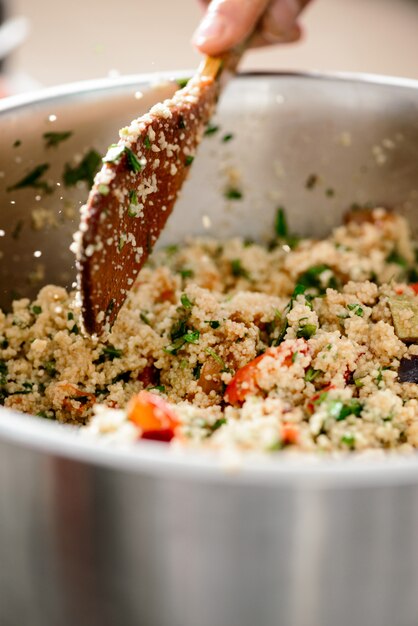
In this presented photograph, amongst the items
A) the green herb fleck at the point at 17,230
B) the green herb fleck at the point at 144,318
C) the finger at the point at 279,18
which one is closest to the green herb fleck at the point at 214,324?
the green herb fleck at the point at 144,318

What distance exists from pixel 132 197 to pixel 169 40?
305cm

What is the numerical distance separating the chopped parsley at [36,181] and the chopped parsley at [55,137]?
0.04m

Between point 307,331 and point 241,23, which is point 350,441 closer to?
point 307,331

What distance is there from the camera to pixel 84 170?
137 cm

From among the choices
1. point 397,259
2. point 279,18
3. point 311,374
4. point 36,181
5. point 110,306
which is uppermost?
point 279,18

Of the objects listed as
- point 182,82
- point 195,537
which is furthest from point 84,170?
point 195,537

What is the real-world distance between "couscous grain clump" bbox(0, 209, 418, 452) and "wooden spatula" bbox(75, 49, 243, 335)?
0.29 feet

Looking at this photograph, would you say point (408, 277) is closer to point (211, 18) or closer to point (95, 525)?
point (211, 18)

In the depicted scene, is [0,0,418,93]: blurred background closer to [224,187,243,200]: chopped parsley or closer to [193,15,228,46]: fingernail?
[224,187,243,200]: chopped parsley

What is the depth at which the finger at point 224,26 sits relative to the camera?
131 cm

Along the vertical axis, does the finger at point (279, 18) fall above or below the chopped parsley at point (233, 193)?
above

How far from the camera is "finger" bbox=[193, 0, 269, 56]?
4.29ft

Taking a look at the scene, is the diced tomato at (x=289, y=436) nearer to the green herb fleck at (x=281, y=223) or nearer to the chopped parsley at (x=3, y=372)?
the chopped parsley at (x=3, y=372)

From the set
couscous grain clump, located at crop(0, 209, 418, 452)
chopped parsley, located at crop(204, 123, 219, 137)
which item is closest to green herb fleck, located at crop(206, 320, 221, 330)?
couscous grain clump, located at crop(0, 209, 418, 452)
